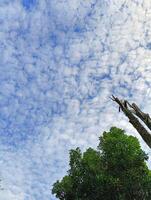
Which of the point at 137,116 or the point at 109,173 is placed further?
the point at 109,173

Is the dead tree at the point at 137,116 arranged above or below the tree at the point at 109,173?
below

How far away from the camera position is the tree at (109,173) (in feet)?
114

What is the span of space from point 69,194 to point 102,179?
341cm

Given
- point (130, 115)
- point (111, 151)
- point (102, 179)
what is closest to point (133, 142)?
Answer: point (111, 151)

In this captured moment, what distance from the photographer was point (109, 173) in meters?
35.4

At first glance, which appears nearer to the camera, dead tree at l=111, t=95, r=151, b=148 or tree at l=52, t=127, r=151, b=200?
dead tree at l=111, t=95, r=151, b=148

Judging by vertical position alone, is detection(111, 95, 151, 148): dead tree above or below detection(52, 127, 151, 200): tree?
below

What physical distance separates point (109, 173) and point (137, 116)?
19120 mm

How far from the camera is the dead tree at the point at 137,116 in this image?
15.9 m

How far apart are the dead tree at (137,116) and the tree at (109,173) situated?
18031 millimetres

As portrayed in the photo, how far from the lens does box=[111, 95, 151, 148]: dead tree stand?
15.9 metres

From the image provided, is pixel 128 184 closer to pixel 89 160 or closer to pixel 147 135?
pixel 89 160

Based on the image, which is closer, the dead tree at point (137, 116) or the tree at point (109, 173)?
the dead tree at point (137, 116)

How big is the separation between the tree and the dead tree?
59.2 feet
